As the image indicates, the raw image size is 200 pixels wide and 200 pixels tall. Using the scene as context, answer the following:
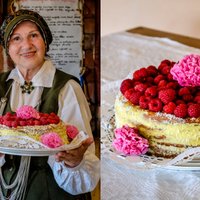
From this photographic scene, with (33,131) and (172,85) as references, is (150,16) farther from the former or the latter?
(33,131)

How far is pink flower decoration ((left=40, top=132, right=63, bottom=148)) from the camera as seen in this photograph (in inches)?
19.1

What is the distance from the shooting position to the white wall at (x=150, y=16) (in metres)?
2.13

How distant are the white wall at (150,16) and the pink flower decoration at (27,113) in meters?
1.69

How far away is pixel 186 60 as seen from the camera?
765 mm

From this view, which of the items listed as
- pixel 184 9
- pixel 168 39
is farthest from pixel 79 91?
pixel 184 9

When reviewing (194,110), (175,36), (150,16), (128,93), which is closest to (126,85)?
(128,93)

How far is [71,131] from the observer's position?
50 cm

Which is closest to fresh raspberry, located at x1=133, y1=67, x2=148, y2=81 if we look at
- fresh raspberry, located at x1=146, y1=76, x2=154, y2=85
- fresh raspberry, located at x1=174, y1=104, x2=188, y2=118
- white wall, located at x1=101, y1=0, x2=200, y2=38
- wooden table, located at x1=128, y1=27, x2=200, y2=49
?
fresh raspberry, located at x1=146, y1=76, x2=154, y2=85

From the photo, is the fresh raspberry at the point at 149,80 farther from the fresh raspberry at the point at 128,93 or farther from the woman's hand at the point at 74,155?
the woman's hand at the point at 74,155

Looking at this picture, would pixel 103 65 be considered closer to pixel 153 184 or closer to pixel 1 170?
pixel 153 184

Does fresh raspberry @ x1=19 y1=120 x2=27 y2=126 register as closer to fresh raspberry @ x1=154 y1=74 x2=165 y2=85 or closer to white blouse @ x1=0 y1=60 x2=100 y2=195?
white blouse @ x1=0 y1=60 x2=100 y2=195

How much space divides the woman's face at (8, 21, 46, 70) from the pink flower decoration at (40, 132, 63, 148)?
0.07 m

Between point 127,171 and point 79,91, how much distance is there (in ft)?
0.78

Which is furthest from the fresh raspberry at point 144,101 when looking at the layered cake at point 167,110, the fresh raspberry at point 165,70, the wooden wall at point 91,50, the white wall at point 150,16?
the white wall at point 150,16
